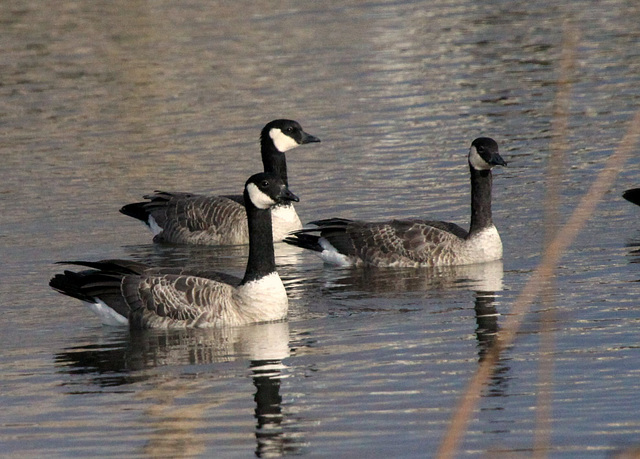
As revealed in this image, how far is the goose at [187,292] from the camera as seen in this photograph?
40.4 feet

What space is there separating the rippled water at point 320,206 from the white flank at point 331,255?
0.20 meters

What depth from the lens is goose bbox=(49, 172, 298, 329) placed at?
40.4 ft

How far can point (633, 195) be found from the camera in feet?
53.3

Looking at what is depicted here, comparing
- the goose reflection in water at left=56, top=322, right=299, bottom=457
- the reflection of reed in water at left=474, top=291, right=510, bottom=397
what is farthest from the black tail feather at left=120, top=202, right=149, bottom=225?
the reflection of reed in water at left=474, top=291, right=510, bottom=397

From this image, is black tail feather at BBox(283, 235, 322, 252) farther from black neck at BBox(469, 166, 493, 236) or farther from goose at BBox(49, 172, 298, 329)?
goose at BBox(49, 172, 298, 329)

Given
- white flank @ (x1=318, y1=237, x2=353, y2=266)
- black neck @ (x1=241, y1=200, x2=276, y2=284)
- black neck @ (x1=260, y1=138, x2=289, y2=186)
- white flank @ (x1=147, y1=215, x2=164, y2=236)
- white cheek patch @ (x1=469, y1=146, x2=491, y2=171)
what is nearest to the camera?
black neck @ (x1=241, y1=200, x2=276, y2=284)

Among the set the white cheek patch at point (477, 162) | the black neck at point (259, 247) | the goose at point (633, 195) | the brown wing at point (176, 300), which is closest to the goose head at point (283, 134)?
the white cheek patch at point (477, 162)

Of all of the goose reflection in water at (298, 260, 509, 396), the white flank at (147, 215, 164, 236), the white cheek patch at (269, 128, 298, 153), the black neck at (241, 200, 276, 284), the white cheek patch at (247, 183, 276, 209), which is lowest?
the goose reflection in water at (298, 260, 509, 396)

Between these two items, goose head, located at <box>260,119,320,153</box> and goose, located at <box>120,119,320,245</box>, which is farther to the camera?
goose head, located at <box>260,119,320,153</box>

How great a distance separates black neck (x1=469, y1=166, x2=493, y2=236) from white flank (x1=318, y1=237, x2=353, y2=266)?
1.70m

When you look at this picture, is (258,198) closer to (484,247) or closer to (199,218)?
(484,247)

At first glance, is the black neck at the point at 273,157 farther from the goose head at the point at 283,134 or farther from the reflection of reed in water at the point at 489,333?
the reflection of reed in water at the point at 489,333

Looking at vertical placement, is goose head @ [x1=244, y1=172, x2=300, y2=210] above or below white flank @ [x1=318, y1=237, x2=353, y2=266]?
above

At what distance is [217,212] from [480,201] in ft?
14.0
